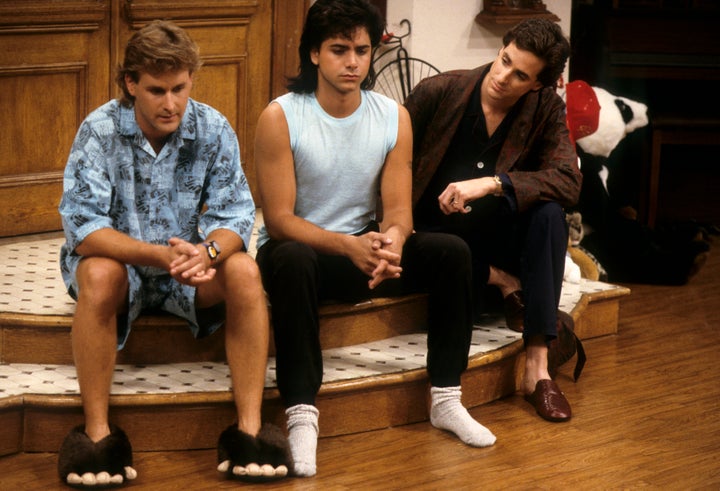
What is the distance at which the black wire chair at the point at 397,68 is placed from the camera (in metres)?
4.97

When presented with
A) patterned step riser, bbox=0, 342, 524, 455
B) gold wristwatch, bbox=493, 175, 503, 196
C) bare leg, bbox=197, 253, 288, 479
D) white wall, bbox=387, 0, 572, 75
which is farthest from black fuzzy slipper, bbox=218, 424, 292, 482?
white wall, bbox=387, 0, 572, 75

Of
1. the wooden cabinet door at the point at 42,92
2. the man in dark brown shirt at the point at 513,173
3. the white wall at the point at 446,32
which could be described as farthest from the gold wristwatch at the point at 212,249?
the white wall at the point at 446,32

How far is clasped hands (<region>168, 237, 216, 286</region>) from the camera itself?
2793 millimetres

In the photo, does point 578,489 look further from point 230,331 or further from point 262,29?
point 262,29

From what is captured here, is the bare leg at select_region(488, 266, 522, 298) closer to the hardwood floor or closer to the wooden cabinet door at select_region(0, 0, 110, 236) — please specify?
the hardwood floor

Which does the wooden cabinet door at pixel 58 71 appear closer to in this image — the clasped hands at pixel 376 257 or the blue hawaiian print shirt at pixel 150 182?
the blue hawaiian print shirt at pixel 150 182

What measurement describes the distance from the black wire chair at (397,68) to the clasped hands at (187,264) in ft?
7.42

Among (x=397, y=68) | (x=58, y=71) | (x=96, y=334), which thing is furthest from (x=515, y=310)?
(x=397, y=68)

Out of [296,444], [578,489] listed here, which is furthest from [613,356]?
[296,444]

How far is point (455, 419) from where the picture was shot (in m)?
3.18

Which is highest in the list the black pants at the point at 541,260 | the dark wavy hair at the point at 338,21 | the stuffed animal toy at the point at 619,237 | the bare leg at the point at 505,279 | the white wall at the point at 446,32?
the dark wavy hair at the point at 338,21

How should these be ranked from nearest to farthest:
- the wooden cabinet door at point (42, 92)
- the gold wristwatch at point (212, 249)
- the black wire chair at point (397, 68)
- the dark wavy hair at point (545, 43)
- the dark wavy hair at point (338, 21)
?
the gold wristwatch at point (212, 249) → the dark wavy hair at point (338, 21) → the dark wavy hair at point (545, 43) → the wooden cabinet door at point (42, 92) → the black wire chair at point (397, 68)

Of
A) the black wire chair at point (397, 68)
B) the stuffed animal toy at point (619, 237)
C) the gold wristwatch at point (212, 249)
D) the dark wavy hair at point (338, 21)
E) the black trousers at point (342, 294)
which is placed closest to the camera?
the gold wristwatch at point (212, 249)

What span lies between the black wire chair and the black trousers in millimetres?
1714
